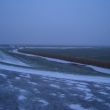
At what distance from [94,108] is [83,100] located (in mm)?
836

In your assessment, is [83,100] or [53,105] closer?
[53,105]

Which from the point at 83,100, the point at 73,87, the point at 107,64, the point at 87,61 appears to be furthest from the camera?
the point at 87,61

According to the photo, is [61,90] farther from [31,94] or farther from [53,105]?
[53,105]

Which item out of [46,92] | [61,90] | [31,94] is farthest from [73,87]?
[31,94]

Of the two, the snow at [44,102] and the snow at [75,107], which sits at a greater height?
the snow at [44,102]

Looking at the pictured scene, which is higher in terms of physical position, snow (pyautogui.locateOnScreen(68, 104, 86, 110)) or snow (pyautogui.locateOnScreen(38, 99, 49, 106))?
snow (pyautogui.locateOnScreen(38, 99, 49, 106))

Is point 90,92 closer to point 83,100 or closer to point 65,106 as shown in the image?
point 83,100

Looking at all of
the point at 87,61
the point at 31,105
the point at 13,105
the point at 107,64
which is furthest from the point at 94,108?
the point at 87,61

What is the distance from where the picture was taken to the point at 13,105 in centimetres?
595

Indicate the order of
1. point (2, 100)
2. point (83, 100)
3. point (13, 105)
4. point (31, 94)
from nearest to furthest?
point (13, 105) < point (2, 100) < point (83, 100) < point (31, 94)

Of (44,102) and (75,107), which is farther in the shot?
(44,102)

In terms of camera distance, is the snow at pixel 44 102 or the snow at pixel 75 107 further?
the snow at pixel 44 102

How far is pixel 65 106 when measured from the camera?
19.9ft

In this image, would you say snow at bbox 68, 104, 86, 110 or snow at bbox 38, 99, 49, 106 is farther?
snow at bbox 38, 99, 49, 106
